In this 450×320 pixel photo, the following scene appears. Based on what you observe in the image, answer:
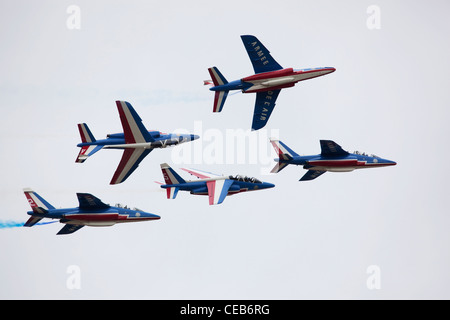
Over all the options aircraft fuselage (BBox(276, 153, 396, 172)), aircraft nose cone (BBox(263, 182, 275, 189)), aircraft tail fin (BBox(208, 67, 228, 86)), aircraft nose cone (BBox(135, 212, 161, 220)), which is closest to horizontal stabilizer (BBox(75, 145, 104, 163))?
aircraft nose cone (BBox(135, 212, 161, 220))

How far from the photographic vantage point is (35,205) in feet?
258

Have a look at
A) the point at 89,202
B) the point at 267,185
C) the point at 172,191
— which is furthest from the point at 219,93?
the point at 89,202

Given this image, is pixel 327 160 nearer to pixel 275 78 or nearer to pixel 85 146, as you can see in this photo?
pixel 275 78

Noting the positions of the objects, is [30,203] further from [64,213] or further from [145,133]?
[145,133]

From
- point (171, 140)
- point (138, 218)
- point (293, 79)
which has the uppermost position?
point (293, 79)

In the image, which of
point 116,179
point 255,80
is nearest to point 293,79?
point 255,80

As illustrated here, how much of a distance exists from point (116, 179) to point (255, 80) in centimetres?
1541

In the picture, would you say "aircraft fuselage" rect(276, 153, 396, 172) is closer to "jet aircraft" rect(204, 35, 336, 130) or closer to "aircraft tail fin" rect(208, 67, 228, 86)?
"jet aircraft" rect(204, 35, 336, 130)

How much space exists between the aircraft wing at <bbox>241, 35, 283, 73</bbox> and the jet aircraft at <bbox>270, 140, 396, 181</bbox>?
753 cm

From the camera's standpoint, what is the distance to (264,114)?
85438mm

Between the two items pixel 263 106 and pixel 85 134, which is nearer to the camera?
pixel 85 134

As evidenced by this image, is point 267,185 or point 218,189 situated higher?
point 267,185

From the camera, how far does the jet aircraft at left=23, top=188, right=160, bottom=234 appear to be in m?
77.9

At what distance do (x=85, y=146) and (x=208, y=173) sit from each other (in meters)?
12.1
